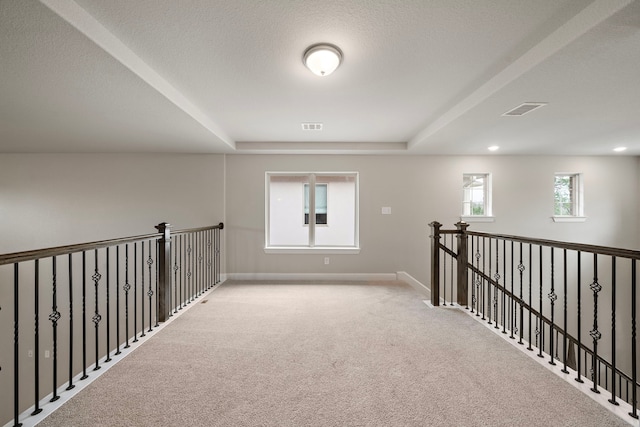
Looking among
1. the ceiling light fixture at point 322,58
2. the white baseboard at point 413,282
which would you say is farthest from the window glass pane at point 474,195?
the ceiling light fixture at point 322,58

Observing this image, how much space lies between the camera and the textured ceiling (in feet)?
5.49

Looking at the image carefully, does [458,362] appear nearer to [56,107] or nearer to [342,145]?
[342,145]

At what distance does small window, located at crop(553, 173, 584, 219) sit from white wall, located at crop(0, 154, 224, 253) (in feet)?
20.8

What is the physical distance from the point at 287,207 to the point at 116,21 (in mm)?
3733

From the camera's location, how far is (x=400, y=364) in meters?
2.13

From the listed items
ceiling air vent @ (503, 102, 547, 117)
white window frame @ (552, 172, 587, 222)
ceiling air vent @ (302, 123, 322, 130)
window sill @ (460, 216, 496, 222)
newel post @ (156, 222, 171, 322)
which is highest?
ceiling air vent @ (302, 123, 322, 130)

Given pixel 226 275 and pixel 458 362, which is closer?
pixel 458 362

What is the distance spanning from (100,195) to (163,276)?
3.04 metres

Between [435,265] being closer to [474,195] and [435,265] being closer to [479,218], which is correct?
[479,218]

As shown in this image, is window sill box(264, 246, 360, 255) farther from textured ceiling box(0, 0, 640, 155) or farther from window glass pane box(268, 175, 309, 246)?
textured ceiling box(0, 0, 640, 155)

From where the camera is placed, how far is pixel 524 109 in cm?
289

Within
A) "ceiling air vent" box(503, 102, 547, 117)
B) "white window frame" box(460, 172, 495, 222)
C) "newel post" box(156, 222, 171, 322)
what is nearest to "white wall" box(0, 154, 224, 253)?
"newel post" box(156, 222, 171, 322)

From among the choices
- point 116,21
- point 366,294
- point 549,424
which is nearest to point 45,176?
point 116,21

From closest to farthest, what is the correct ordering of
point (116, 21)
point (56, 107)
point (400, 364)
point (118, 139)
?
point (116, 21), point (400, 364), point (56, 107), point (118, 139)
